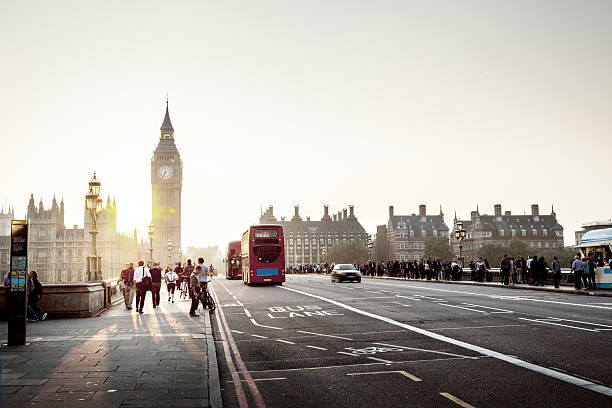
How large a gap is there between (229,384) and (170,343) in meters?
4.07

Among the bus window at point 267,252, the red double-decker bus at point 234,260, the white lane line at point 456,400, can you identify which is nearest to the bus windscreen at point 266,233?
the bus window at point 267,252

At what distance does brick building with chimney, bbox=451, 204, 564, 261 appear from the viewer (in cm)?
12681

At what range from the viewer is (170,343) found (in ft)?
39.0

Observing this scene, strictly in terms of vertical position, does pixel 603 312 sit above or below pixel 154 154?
below

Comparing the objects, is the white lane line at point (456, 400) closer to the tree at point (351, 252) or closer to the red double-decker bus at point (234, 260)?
the red double-decker bus at point (234, 260)

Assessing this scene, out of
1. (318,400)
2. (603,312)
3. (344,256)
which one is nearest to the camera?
(318,400)

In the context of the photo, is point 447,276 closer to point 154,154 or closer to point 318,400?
point 318,400

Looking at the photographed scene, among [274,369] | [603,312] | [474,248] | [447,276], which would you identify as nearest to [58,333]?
[274,369]

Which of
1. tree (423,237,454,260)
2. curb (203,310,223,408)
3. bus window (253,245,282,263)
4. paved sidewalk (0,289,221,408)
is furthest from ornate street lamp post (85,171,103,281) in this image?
tree (423,237,454,260)

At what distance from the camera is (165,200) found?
166750 mm

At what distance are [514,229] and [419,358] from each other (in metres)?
128

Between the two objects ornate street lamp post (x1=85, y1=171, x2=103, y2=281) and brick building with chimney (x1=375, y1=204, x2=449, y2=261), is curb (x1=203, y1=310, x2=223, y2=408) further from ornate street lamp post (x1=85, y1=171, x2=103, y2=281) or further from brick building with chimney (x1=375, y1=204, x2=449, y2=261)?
brick building with chimney (x1=375, y1=204, x2=449, y2=261)

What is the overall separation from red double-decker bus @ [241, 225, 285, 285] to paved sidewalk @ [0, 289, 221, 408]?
A: 22865 millimetres

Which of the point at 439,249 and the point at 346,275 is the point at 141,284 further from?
the point at 439,249
